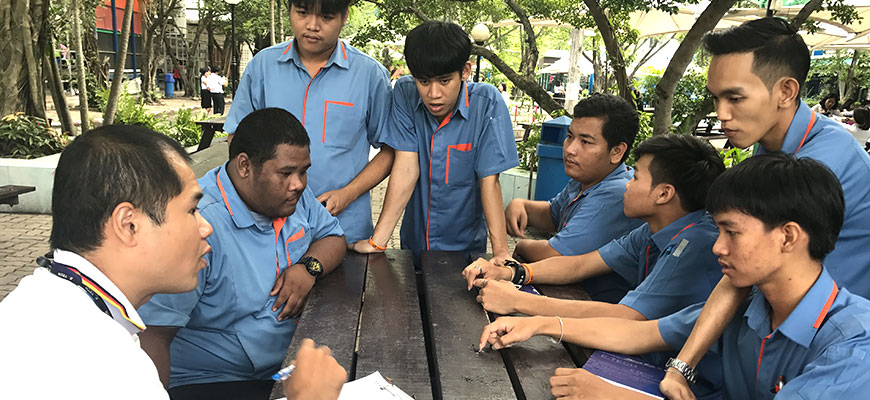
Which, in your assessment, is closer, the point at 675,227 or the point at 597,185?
the point at 675,227

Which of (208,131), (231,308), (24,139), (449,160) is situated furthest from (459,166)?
(208,131)

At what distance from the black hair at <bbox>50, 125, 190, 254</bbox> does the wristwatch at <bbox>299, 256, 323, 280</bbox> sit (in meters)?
1.11

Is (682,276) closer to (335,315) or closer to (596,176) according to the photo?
(596,176)

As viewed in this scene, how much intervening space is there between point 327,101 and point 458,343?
1.40 m

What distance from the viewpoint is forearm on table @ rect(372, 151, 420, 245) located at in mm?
2916

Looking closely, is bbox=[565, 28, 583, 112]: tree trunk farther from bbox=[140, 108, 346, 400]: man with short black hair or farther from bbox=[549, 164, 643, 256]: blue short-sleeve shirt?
bbox=[140, 108, 346, 400]: man with short black hair

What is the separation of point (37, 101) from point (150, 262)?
815cm

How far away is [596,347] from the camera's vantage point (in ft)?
6.63

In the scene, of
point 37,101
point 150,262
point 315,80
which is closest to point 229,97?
point 37,101

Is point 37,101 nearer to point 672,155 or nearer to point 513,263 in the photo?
point 513,263

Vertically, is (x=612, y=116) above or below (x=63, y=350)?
above

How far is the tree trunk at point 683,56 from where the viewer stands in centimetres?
548

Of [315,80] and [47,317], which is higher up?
[315,80]

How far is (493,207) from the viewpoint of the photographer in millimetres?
2928
